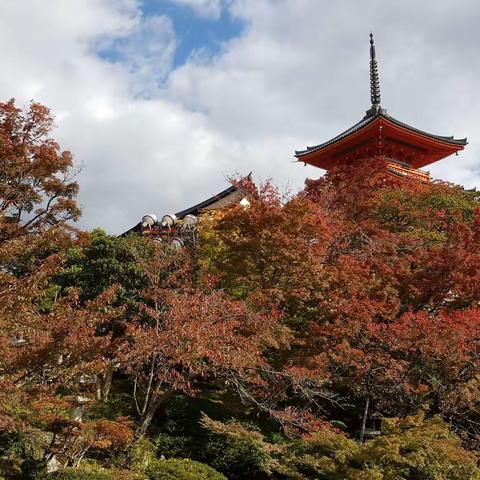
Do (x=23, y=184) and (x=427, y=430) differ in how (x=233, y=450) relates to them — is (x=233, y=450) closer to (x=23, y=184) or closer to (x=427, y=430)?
(x=427, y=430)

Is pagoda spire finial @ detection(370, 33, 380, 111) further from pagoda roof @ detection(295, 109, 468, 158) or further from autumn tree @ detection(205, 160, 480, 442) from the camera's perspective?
autumn tree @ detection(205, 160, 480, 442)

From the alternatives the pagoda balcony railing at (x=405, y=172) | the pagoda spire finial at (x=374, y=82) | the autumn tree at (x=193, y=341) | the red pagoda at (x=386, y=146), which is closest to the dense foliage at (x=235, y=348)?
the autumn tree at (x=193, y=341)

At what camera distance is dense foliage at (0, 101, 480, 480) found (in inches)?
369

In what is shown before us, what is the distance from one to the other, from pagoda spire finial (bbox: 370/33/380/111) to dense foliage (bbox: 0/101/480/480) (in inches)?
794

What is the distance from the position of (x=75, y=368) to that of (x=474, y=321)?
356 inches

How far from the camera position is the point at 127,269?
15609mm

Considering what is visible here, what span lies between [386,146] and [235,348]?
23530mm

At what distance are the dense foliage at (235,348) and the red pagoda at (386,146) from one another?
15.0 meters

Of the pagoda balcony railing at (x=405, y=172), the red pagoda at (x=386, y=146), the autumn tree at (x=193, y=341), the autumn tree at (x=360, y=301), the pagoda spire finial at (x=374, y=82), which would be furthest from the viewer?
the pagoda spire finial at (x=374, y=82)

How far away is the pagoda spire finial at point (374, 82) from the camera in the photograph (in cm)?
3519

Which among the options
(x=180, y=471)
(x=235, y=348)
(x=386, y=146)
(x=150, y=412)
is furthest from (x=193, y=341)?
(x=386, y=146)

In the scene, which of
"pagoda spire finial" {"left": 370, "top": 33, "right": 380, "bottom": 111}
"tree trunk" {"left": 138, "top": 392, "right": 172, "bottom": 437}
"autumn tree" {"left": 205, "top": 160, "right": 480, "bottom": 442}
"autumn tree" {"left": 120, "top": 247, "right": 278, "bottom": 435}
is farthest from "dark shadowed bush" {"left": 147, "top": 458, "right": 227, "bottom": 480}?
"pagoda spire finial" {"left": 370, "top": 33, "right": 380, "bottom": 111}

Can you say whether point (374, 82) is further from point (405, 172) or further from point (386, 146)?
point (405, 172)

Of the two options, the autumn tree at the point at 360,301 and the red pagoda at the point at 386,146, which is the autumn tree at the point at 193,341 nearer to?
the autumn tree at the point at 360,301
